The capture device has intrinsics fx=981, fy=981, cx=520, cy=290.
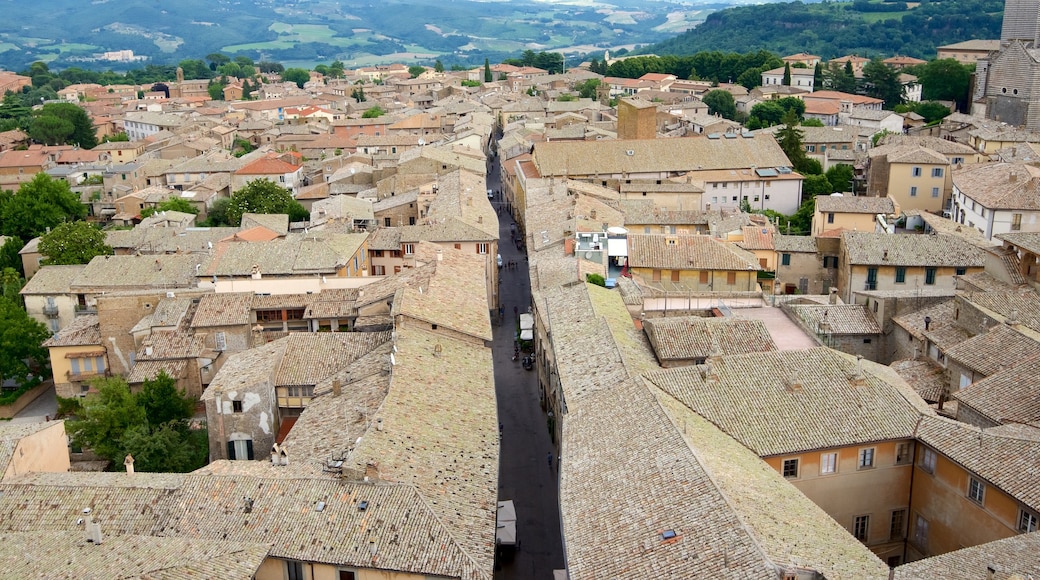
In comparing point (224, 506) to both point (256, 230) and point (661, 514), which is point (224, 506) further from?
point (256, 230)

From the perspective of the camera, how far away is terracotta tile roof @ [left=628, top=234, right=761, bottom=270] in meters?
43.0

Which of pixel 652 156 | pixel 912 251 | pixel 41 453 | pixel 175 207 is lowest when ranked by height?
pixel 41 453

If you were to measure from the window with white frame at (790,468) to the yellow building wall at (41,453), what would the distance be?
22070 millimetres

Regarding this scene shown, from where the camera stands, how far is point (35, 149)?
98.9 m

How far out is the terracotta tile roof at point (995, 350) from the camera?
1163 inches

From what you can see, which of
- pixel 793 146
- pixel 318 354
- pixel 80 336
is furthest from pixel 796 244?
pixel 80 336

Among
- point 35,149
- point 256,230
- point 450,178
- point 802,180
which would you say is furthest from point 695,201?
point 35,149

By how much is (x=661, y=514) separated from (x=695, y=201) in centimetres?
4353

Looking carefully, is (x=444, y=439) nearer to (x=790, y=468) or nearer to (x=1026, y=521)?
(x=790, y=468)

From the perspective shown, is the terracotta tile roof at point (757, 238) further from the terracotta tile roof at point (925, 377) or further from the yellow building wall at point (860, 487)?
the yellow building wall at point (860, 487)

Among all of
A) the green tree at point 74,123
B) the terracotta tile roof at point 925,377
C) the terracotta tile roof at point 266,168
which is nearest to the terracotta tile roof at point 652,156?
the terracotta tile roof at point 266,168

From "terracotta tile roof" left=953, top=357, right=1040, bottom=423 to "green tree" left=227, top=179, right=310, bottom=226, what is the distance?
161ft

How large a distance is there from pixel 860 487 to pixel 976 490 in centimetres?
321

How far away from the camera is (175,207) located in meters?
70.6
